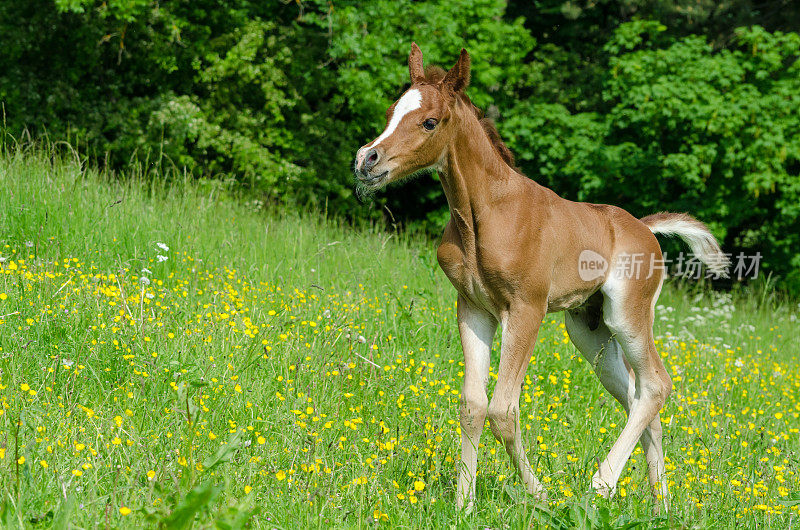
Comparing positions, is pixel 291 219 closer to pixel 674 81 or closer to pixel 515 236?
pixel 515 236

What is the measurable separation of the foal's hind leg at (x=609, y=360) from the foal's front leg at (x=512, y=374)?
2.87 feet

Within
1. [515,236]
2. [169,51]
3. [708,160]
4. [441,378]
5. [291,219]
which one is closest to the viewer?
[515,236]

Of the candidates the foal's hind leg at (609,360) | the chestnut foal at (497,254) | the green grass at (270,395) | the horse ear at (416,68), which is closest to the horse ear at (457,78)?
the chestnut foal at (497,254)

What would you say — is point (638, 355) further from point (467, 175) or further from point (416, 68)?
point (416, 68)

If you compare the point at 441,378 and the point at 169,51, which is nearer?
the point at 441,378

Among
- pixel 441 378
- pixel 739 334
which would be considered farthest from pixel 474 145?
pixel 739 334

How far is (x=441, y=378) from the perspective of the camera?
5309 mm

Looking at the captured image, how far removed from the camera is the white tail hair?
4.80 meters

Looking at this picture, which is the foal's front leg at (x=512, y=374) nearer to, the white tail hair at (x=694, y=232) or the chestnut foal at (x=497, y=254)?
the chestnut foal at (x=497, y=254)

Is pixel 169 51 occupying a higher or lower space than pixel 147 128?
higher

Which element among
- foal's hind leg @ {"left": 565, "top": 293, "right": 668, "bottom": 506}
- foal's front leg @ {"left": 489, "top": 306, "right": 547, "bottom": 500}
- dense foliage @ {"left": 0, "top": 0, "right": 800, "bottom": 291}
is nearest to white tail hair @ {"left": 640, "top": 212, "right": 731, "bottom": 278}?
foal's hind leg @ {"left": 565, "top": 293, "right": 668, "bottom": 506}

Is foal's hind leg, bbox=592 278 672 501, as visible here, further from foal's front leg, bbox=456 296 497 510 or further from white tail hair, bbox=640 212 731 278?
foal's front leg, bbox=456 296 497 510

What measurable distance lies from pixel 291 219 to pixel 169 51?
21.2ft

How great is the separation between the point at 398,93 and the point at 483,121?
32.8ft
